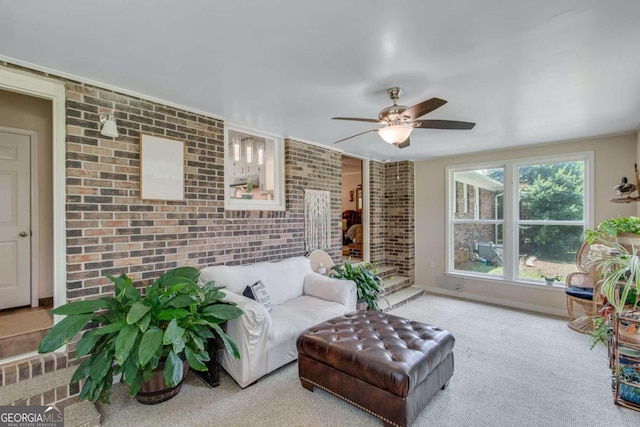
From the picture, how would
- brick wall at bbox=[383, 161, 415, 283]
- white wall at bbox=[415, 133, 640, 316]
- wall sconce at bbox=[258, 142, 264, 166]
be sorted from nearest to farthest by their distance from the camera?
white wall at bbox=[415, 133, 640, 316] < wall sconce at bbox=[258, 142, 264, 166] < brick wall at bbox=[383, 161, 415, 283]

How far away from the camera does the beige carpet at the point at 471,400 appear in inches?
79.0

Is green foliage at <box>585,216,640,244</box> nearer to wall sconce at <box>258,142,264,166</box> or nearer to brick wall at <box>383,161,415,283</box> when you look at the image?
brick wall at <box>383,161,415,283</box>

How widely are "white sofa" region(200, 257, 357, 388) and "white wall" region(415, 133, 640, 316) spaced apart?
2.64 m

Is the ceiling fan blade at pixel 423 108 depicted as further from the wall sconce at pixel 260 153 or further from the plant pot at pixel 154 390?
the plant pot at pixel 154 390

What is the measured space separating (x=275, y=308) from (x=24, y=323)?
7.00 feet

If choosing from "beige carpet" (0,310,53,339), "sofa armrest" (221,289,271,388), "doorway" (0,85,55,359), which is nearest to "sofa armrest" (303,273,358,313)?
"sofa armrest" (221,289,271,388)

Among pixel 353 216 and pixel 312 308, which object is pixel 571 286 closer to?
pixel 312 308

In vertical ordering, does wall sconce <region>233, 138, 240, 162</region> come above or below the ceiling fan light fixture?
above

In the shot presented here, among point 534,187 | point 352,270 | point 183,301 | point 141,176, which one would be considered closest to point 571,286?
point 534,187

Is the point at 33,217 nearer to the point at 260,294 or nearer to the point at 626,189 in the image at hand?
the point at 260,294

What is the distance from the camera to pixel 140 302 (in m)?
2.07

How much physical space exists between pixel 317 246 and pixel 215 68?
2813mm

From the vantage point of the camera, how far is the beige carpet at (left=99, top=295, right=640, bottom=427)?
2.01 meters

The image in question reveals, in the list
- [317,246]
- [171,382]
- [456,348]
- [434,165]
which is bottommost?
[456,348]
